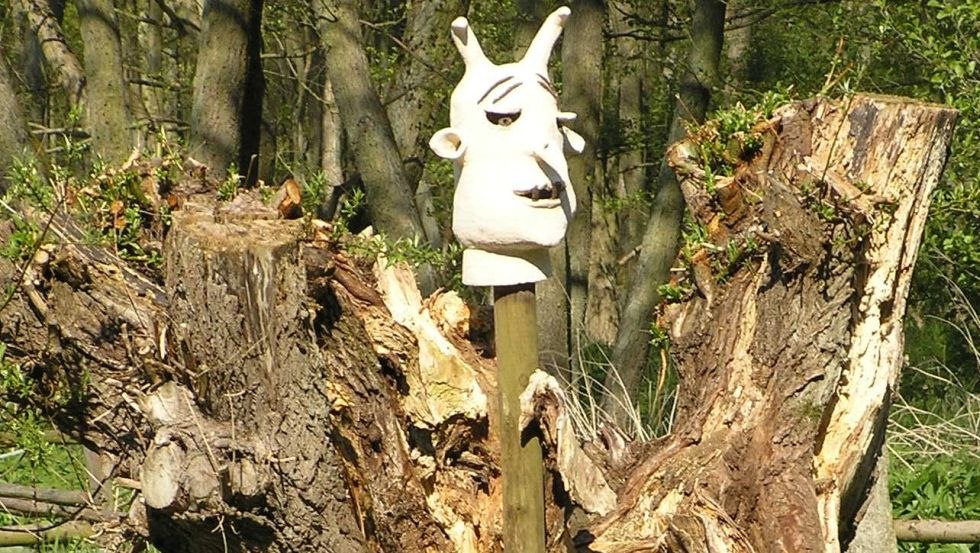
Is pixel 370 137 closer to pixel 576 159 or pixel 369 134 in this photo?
pixel 369 134

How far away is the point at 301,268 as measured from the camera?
12.1 feet

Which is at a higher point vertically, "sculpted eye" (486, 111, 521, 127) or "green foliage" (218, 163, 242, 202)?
"sculpted eye" (486, 111, 521, 127)

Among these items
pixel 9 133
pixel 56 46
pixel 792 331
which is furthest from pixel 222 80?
pixel 792 331

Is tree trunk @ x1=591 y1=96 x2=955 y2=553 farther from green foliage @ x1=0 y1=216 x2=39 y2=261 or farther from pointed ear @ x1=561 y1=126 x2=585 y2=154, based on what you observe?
green foliage @ x1=0 y1=216 x2=39 y2=261

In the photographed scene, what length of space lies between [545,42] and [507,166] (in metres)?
0.42

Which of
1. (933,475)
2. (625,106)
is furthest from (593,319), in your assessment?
(933,475)

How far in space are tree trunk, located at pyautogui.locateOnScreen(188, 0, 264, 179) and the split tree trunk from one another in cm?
189

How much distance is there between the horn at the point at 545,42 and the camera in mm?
→ 4008

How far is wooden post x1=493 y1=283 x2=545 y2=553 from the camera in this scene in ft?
12.7

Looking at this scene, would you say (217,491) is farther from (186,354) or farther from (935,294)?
(935,294)

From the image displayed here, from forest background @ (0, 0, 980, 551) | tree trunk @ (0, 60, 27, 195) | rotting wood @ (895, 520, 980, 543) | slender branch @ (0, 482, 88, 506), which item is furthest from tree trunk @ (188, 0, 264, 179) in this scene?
rotting wood @ (895, 520, 980, 543)

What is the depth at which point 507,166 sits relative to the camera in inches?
153

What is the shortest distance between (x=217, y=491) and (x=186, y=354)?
37cm

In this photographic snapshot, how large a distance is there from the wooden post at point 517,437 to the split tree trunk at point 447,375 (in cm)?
7
